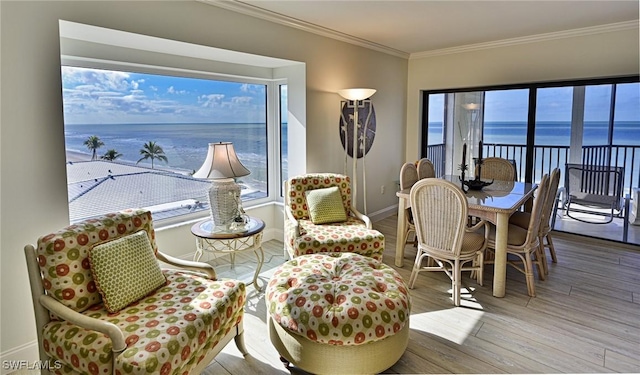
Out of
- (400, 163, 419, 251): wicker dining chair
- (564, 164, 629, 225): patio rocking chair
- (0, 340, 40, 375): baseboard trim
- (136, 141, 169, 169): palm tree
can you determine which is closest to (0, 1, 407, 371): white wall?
(0, 340, 40, 375): baseboard trim

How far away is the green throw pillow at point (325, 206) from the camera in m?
3.71

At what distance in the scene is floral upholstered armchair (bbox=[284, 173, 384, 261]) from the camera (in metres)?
3.31

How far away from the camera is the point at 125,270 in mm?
2084

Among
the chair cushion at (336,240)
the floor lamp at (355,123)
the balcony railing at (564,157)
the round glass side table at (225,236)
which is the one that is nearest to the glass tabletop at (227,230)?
the round glass side table at (225,236)

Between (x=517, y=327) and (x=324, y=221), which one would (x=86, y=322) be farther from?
(x=517, y=327)

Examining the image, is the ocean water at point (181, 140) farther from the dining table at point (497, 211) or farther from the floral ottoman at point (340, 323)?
the floral ottoman at point (340, 323)

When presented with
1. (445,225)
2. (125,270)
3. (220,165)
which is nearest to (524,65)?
(445,225)

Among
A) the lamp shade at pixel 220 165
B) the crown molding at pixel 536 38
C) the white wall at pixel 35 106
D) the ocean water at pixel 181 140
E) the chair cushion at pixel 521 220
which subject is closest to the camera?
the white wall at pixel 35 106

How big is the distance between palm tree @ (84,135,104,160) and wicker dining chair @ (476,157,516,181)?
4.20 meters

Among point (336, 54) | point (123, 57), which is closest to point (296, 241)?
point (123, 57)

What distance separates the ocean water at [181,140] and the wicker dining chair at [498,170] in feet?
9.06

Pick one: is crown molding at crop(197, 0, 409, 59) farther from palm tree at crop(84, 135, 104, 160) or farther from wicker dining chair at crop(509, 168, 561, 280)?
wicker dining chair at crop(509, 168, 561, 280)

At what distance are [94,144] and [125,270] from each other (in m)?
1.68

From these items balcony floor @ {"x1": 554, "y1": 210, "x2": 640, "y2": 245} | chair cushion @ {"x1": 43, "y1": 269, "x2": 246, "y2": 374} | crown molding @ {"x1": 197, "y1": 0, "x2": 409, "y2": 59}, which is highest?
crown molding @ {"x1": 197, "y1": 0, "x2": 409, "y2": 59}
